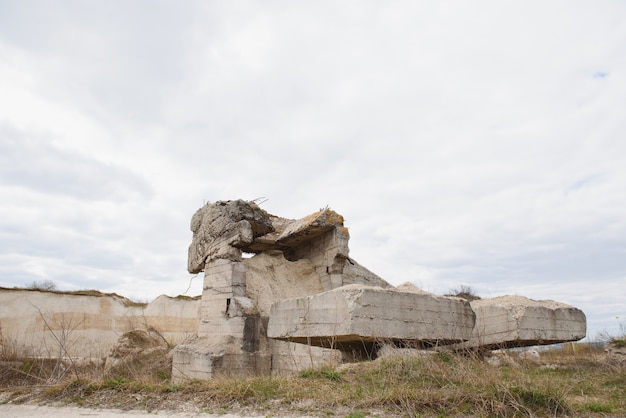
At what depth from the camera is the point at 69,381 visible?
535cm

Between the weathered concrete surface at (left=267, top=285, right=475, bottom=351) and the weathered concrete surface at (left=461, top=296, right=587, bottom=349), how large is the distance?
1.10m

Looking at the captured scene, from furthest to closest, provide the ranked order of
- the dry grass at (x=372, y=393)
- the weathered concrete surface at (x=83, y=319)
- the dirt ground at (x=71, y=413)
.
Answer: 1. the weathered concrete surface at (x=83, y=319)
2. the dirt ground at (x=71, y=413)
3. the dry grass at (x=372, y=393)

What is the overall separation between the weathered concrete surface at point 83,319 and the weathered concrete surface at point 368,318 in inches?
281

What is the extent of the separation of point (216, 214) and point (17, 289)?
744 cm

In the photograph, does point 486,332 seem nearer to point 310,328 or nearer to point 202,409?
point 310,328

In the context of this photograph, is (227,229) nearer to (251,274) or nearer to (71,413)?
(251,274)

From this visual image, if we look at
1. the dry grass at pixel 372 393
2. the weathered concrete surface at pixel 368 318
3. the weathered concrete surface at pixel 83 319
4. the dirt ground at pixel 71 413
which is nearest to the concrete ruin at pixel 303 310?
the weathered concrete surface at pixel 368 318

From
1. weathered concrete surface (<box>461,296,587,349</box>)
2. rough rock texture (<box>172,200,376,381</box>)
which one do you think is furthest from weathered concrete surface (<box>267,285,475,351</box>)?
rough rock texture (<box>172,200,376,381</box>)

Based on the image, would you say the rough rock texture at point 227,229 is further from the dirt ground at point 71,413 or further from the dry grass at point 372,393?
the dirt ground at point 71,413

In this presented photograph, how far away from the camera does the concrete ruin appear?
586cm

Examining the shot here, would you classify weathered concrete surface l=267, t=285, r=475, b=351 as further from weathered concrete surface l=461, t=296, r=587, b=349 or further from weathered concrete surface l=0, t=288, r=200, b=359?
weathered concrete surface l=0, t=288, r=200, b=359

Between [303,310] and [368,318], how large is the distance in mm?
917

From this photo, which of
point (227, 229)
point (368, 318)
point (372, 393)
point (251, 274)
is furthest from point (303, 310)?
point (251, 274)

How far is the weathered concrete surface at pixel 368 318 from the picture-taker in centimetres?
560
